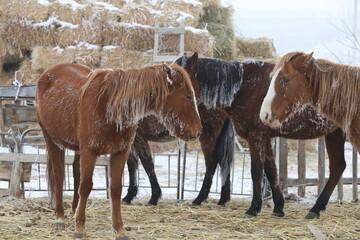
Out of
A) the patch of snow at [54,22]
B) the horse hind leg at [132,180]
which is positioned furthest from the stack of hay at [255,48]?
the horse hind leg at [132,180]

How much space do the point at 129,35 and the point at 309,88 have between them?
7185 millimetres

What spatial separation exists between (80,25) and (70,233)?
7488mm

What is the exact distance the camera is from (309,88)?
439cm

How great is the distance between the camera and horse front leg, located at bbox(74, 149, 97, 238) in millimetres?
3941

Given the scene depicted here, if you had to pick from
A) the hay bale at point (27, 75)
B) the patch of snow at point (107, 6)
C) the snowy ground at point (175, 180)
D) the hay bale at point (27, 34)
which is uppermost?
the patch of snow at point (107, 6)

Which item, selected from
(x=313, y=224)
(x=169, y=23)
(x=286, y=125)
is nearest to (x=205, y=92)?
(x=286, y=125)

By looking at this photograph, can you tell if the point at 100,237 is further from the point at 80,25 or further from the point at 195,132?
the point at 80,25

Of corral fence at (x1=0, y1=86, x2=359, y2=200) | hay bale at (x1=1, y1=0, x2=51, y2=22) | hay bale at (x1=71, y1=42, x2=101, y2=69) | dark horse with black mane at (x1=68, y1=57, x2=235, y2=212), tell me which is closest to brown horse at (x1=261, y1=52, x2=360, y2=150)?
dark horse with black mane at (x1=68, y1=57, x2=235, y2=212)

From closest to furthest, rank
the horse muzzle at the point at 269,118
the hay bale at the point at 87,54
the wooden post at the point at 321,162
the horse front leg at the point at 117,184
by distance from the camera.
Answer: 1. the horse front leg at the point at 117,184
2. the horse muzzle at the point at 269,118
3. the wooden post at the point at 321,162
4. the hay bale at the point at 87,54

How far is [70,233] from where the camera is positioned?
4305 mm

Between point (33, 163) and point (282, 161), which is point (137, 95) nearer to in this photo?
point (33, 163)

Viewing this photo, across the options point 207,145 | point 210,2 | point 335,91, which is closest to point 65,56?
point 210,2

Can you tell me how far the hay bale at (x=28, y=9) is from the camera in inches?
435

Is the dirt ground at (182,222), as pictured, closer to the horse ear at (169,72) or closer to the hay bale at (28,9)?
the horse ear at (169,72)
